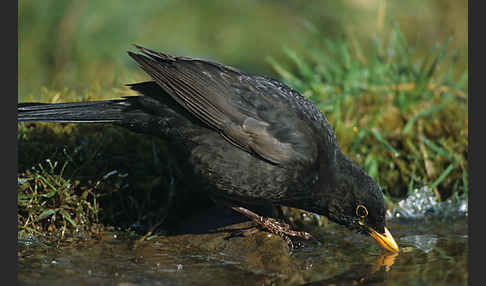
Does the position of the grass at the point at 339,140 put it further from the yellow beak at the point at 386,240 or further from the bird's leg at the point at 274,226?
the yellow beak at the point at 386,240

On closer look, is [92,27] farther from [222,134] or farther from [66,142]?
[222,134]

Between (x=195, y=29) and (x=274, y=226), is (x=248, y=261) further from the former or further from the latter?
(x=195, y=29)

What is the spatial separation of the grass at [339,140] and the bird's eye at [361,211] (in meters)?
0.95

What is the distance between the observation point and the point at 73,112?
4.51m

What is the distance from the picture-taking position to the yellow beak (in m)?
4.30

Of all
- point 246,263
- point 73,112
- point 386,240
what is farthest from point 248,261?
point 73,112

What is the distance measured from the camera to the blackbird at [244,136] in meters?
4.29

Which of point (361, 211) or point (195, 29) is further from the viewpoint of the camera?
point (195, 29)

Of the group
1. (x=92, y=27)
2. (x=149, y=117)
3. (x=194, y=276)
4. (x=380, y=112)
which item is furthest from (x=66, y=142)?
(x=92, y=27)

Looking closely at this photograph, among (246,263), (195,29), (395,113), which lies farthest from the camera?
(195,29)

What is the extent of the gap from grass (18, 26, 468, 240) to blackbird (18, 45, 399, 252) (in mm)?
436

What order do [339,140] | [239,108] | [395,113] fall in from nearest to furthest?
[239,108], [339,140], [395,113]

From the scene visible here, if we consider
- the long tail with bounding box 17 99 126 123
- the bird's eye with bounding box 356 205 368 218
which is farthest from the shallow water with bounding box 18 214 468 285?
the long tail with bounding box 17 99 126 123

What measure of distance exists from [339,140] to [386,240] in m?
1.52
